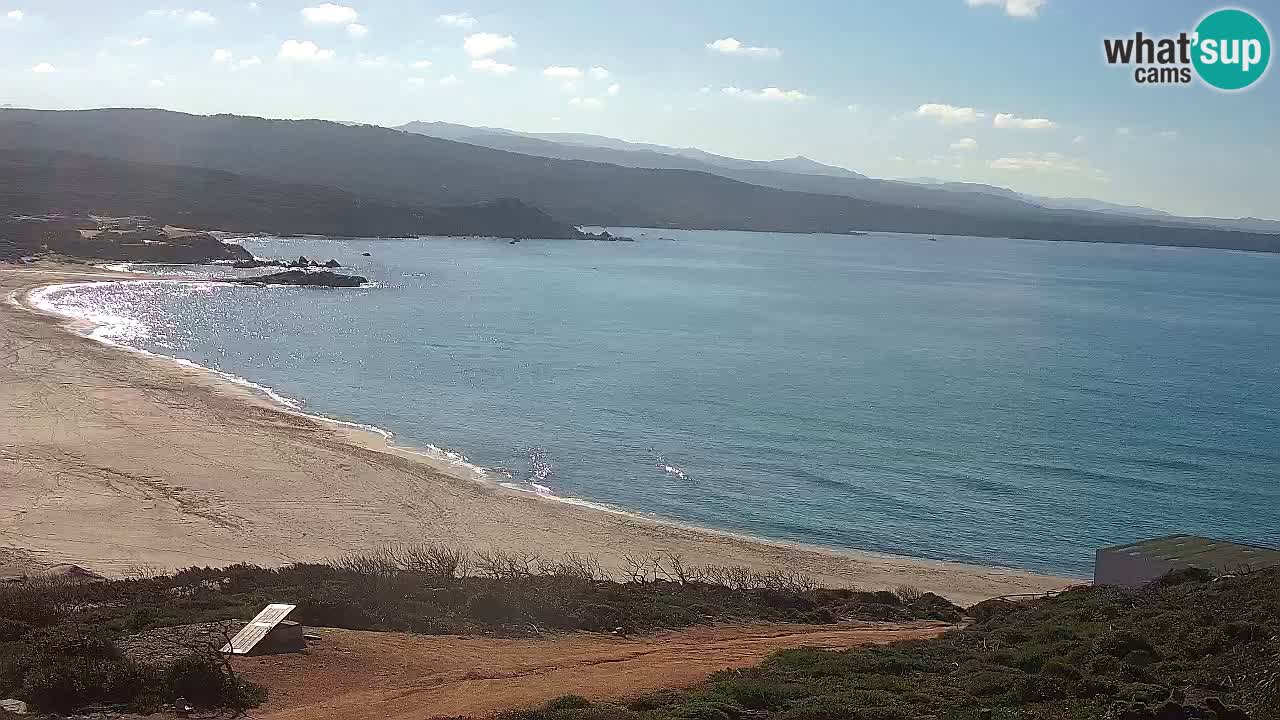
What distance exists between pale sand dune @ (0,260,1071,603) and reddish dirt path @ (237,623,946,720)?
8344 mm

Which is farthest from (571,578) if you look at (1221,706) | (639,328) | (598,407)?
(639,328)

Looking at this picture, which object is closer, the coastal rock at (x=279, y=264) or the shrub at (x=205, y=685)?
the shrub at (x=205, y=685)

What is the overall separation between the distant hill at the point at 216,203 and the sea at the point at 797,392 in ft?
95.2

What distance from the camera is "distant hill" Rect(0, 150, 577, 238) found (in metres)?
105

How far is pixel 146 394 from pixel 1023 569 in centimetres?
2845

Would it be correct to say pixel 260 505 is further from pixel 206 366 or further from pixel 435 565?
pixel 206 366

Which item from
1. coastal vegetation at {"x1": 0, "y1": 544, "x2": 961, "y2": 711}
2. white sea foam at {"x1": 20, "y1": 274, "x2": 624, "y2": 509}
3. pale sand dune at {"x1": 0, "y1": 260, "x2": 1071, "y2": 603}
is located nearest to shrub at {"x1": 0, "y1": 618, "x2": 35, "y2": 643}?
coastal vegetation at {"x1": 0, "y1": 544, "x2": 961, "y2": 711}

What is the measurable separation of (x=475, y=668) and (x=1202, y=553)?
13780mm

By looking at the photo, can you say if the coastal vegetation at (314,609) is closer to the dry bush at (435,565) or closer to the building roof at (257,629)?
the dry bush at (435,565)

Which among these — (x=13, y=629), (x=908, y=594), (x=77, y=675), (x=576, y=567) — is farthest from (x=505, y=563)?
(x=77, y=675)

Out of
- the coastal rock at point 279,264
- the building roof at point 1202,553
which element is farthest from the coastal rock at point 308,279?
the building roof at point 1202,553

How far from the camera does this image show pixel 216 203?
118 meters

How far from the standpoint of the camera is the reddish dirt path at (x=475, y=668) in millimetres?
10500

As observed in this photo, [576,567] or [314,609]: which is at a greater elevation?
[314,609]
